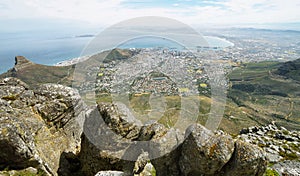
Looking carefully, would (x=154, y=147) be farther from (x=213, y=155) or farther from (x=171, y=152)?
(x=213, y=155)

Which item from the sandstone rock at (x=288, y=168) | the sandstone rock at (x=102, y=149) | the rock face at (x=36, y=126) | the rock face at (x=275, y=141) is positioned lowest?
the rock face at (x=275, y=141)

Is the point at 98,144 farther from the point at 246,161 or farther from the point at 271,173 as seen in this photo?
the point at 271,173

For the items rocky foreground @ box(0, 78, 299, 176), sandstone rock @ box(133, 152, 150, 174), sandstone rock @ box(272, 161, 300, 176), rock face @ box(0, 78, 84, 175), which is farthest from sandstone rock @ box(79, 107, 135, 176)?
sandstone rock @ box(272, 161, 300, 176)

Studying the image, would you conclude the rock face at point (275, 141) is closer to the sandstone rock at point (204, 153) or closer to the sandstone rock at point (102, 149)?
the sandstone rock at point (204, 153)

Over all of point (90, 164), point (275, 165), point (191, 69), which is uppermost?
point (90, 164)

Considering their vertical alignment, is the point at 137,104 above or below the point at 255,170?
below

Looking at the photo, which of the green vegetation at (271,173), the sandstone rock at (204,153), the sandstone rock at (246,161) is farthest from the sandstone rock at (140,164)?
the green vegetation at (271,173)

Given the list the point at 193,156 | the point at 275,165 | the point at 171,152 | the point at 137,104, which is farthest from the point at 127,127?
the point at 137,104
